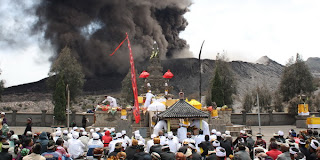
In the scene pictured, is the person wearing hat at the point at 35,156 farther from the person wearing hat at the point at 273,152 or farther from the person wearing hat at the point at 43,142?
the person wearing hat at the point at 273,152

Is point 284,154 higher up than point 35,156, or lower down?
lower down

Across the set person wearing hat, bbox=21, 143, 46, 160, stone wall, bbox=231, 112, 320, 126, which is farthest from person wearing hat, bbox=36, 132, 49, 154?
stone wall, bbox=231, 112, 320, 126

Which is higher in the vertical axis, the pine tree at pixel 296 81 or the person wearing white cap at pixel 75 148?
the pine tree at pixel 296 81

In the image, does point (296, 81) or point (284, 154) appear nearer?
point (284, 154)

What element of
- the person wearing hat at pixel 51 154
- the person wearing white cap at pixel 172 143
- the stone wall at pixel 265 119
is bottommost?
the stone wall at pixel 265 119

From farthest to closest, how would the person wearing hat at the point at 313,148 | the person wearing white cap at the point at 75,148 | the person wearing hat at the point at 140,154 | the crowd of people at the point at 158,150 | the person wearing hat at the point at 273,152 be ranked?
the person wearing white cap at the point at 75,148 → the person wearing hat at the point at 313,148 → the person wearing hat at the point at 273,152 → the person wearing hat at the point at 140,154 → the crowd of people at the point at 158,150

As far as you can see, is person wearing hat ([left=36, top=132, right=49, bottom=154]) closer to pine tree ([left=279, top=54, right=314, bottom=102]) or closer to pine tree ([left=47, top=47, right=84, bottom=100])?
pine tree ([left=47, top=47, right=84, bottom=100])

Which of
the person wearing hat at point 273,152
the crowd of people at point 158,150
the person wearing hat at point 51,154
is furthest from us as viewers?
the person wearing hat at point 273,152

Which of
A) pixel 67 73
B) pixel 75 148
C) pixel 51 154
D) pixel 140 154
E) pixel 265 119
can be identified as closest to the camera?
pixel 51 154

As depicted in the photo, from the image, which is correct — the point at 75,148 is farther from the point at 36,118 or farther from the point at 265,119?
the point at 265,119

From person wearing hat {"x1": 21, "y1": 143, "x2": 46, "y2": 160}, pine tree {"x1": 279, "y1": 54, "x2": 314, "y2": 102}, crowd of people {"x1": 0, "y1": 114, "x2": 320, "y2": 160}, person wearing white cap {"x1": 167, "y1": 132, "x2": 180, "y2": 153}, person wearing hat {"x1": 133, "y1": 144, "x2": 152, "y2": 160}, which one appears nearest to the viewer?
person wearing hat {"x1": 21, "y1": 143, "x2": 46, "y2": 160}

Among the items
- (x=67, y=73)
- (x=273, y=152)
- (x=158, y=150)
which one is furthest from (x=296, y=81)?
(x=158, y=150)

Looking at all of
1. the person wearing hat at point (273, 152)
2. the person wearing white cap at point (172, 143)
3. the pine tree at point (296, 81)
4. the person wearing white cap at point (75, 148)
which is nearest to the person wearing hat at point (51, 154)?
the person wearing white cap at point (75, 148)

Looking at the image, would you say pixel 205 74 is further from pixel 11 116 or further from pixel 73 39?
pixel 11 116
